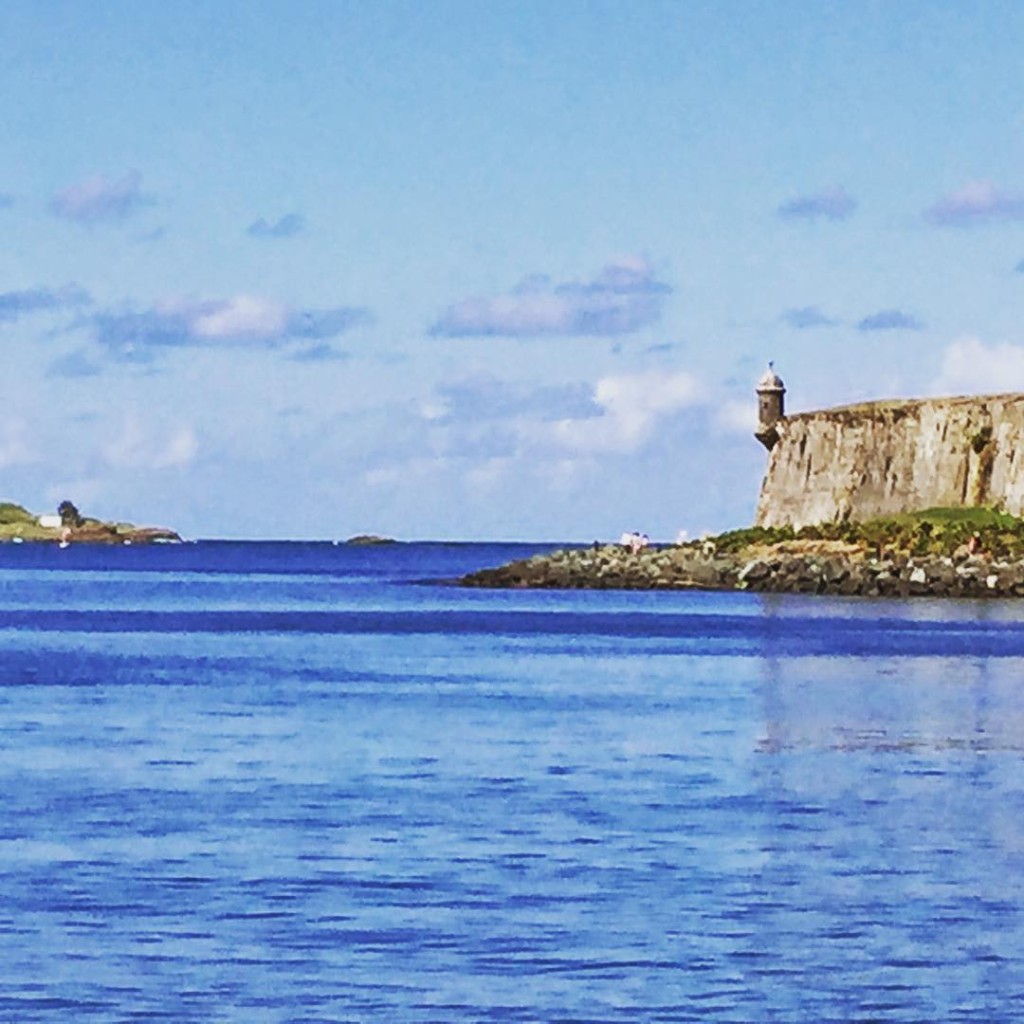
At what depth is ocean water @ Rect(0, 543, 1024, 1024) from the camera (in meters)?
15.6

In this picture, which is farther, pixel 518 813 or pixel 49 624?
pixel 49 624

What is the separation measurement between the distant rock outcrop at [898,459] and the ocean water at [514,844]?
5020 cm

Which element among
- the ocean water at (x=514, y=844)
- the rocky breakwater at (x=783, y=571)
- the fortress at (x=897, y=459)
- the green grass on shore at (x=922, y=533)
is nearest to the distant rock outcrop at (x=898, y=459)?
the fortress at (x=897, y=459)

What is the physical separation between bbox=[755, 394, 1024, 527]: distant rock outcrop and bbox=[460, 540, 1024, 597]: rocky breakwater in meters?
4.16

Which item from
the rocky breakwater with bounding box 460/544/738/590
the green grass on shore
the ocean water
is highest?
the green grass on shore

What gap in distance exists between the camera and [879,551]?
90250mm

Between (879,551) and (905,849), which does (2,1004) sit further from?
(879,551)

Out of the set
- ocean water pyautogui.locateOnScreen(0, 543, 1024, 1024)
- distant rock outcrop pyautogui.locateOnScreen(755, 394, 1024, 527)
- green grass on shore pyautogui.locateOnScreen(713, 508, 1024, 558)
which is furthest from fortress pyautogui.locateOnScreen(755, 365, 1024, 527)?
ocean water pyautogui.locateOnScreen(0, 543, 1024, 1024)

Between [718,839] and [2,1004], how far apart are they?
26.7ft

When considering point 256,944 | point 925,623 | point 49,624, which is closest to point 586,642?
point 925,623

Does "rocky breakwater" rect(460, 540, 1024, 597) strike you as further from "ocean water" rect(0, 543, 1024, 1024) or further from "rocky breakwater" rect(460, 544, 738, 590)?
"ocean water" rect(0, 543, 1024, 1024)

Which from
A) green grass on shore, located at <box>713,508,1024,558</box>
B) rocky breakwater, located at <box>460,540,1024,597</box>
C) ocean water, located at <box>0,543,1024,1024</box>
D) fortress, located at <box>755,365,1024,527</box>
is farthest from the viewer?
fortress, located at <box>755,365,1024,527</box>

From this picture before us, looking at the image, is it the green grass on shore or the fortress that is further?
the fortress

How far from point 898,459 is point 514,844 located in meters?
80.3
